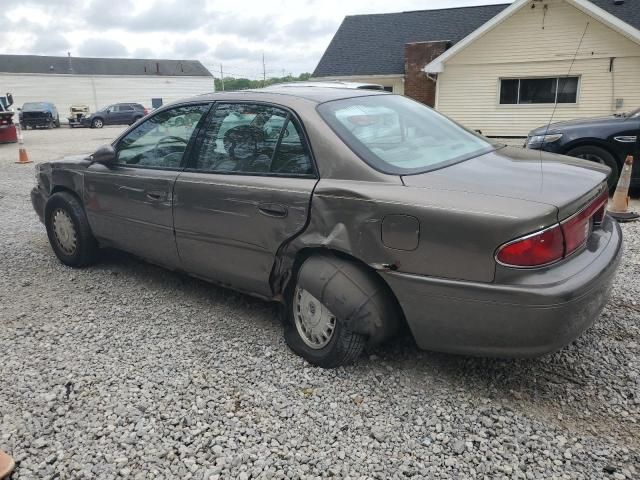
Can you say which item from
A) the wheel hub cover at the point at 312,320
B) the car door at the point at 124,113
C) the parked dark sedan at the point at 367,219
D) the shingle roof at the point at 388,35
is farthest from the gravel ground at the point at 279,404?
the car door at the point at 124,113

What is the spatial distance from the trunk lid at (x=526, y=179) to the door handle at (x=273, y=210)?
0.73 metres

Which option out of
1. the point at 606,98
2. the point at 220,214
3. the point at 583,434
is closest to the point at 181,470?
the point at 220,214

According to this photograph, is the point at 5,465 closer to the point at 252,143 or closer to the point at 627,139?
the point at 252,143

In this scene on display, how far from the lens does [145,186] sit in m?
3.77

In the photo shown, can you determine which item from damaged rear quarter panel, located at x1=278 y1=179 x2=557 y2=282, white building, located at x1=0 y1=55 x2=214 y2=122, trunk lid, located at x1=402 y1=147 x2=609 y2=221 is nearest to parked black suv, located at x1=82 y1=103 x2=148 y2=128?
white building, located at x1=0 y1=55 x2=214 y2=122

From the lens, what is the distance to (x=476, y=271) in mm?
2311

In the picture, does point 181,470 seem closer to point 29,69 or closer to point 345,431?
point 345,431

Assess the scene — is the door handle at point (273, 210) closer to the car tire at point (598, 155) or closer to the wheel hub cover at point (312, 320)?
the wheel hub cover at point (312, 320)

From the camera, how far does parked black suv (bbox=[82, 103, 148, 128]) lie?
33375mm

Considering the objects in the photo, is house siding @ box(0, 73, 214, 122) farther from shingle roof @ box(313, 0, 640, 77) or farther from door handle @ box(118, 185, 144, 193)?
door handle @ box(118, 185, 144, 193)

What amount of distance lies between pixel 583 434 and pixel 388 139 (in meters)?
1.83

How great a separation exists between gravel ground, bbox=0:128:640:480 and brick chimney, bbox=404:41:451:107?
1557 centimetres

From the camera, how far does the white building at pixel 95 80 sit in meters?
50.4

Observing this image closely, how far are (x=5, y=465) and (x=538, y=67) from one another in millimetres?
16974
